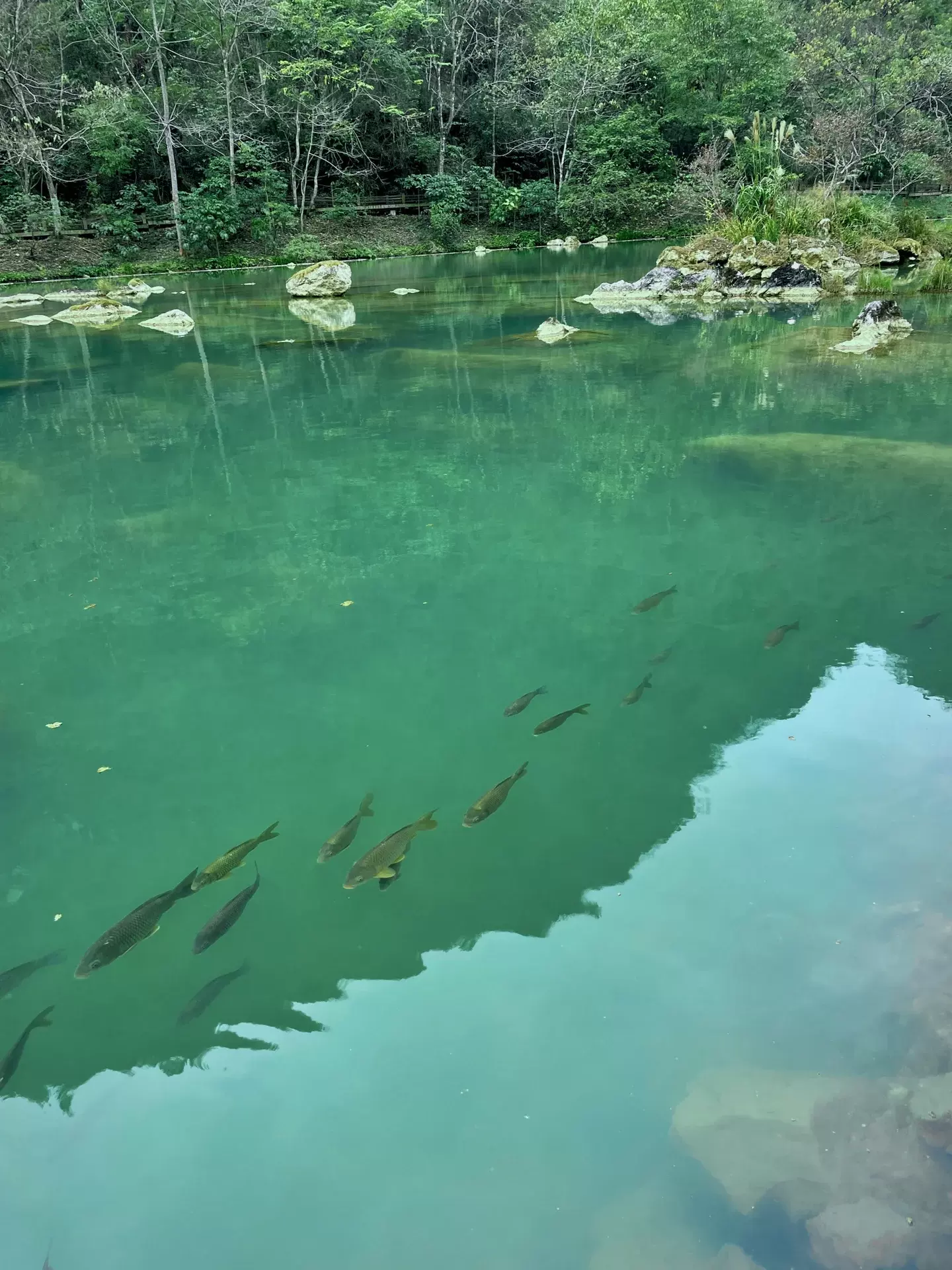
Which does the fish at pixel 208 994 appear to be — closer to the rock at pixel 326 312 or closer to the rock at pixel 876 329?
the rock at pixel 876 329

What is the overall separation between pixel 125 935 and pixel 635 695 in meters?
2.31

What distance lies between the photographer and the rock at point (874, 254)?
18.2 m

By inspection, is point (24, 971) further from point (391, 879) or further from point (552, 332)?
point (552, 332)

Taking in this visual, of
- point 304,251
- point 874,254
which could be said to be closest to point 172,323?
point 304,251

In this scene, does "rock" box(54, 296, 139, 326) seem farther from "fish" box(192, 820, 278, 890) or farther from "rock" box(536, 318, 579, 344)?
"fish" box(192, 820, 278, 890)

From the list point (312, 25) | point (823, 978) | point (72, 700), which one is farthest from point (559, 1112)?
point (312, 25)

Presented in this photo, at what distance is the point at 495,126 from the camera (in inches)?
1319

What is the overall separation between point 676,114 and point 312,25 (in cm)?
1421

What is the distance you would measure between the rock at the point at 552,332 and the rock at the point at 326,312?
3.90 metres

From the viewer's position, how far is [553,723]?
3.63 m

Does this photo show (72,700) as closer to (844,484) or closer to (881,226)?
(844,484)

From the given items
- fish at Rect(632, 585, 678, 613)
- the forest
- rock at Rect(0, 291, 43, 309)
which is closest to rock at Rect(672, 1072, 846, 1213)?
fish at Rect(632, 585, 678, 613)

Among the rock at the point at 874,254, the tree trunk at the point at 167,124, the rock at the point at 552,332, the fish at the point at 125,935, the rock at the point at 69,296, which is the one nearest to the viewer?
the fish at the point at 125,935

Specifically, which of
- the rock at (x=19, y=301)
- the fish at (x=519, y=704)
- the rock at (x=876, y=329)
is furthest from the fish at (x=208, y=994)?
the rock at (x=19, y=301)
